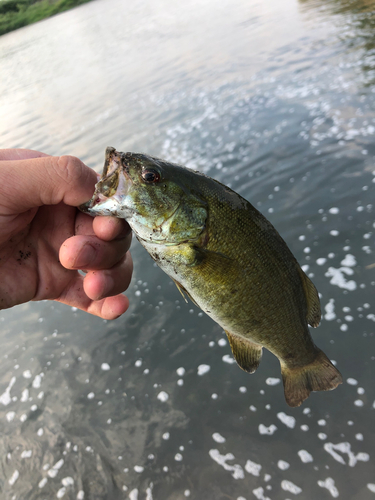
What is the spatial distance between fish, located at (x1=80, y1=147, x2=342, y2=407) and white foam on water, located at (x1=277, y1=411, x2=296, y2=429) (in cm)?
196

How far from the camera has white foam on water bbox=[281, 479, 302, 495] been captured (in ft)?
10.7

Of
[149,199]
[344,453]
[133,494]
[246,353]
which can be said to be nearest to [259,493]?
[344,453]

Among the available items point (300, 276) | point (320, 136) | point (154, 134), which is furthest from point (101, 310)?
point (154, 134)

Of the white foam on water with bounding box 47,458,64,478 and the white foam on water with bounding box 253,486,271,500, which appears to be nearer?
the white foam on water with bounding box 253,486,271,500

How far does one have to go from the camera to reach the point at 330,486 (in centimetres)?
320

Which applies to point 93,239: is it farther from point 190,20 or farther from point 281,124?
point 190,20

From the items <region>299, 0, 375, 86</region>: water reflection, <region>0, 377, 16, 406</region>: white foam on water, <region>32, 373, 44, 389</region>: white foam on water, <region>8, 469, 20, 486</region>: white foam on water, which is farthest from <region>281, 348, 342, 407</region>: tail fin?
<region>299, 0, 375, 86</region>: water reflection

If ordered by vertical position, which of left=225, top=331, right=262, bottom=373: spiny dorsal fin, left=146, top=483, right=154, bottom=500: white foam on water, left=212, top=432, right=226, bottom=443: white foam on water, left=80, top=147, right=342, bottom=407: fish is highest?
left=80, top=147, right=342, bottom=407: fish

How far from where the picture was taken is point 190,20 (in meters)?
27.8

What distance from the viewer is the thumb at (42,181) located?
212cm

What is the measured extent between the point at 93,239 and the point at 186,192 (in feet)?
2.27

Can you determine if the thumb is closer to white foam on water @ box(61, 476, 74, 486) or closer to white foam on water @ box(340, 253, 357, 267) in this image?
white foam on water @ box(61, 476, 74, 486)

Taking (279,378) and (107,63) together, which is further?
(107,63)

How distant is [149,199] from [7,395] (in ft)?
14.2
